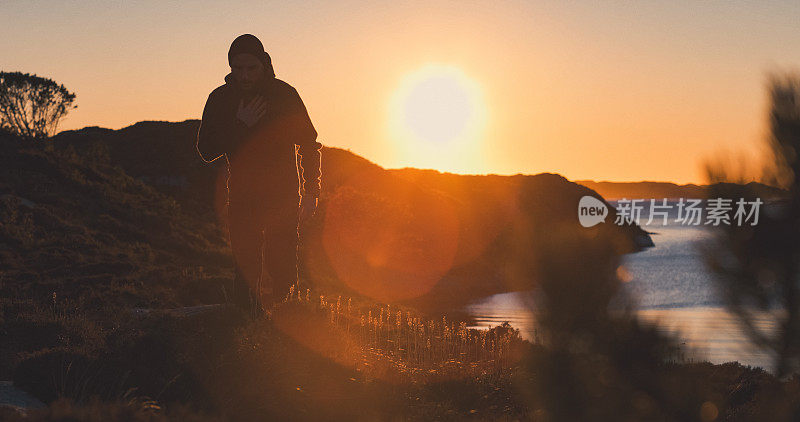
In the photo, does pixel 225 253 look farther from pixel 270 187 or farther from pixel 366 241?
pixel 270 187

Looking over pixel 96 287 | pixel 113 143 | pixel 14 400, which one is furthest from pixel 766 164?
pixel 113 143

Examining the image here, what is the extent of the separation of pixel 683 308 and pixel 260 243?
4922 cm

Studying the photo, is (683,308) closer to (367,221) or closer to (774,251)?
(367,221)

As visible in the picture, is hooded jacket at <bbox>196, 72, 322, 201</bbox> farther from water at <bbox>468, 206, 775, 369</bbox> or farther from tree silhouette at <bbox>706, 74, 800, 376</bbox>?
tree silhouette at <bbox>706, 74, 800, 376</bbox>

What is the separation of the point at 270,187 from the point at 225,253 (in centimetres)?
2990

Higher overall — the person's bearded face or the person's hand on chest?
the person's bearded face

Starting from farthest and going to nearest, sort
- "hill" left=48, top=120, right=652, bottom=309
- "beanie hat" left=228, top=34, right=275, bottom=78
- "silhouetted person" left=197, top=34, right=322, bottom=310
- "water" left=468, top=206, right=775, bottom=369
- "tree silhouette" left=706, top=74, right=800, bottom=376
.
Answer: "hill" left=48, top=120, right=652, bottom=309, "tree silhouette" left=706, top=74, right=800, bottom=376, "silhouetted person" left=197, top=34, right=322, bottom=310, "beanie hat" left=228, top=34, right=275, bottom=78, "water" left=468, top=206, right=775, bottom=369

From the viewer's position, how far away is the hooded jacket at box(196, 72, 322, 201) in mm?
6953

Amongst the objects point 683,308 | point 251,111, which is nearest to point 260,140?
point 251,111

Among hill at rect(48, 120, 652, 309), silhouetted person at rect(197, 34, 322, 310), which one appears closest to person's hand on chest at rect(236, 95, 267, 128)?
silhouetted person at rect(197, 34, 322, 310)

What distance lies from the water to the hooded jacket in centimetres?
271

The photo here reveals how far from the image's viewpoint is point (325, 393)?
655 cm

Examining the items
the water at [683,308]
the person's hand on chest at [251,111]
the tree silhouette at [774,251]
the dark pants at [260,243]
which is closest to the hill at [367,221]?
the water at [683,308]

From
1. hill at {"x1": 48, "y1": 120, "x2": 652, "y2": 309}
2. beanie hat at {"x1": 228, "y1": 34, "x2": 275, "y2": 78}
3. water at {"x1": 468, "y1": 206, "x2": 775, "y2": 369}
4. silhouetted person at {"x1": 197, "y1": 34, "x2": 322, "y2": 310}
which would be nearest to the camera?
water at {"x1": 468, "y1": 206, "x2": 775, "y2": 369}
